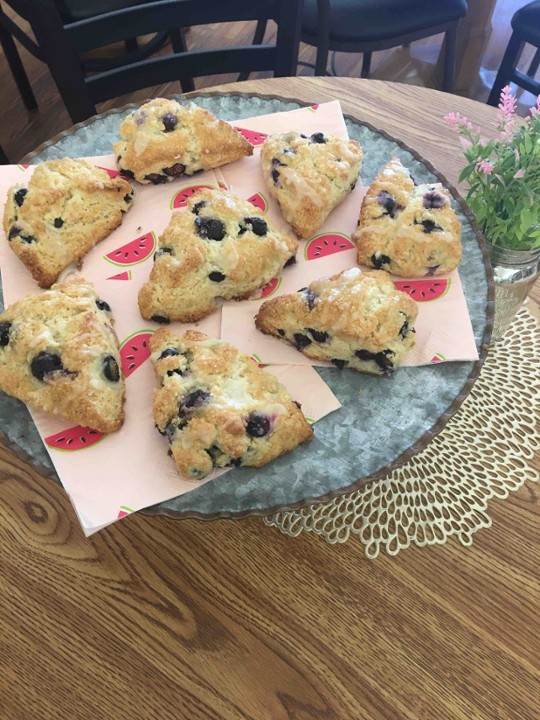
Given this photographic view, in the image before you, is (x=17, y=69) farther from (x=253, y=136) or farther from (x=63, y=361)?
(x=63, y=361)

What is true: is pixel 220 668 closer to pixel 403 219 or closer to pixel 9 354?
pixel 9 354

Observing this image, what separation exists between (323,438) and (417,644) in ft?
1.23

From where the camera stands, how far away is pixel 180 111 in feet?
→ 4.42

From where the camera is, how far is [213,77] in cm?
299

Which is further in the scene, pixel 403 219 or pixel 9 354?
pixel 403 219

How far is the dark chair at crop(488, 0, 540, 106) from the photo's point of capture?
2219mm

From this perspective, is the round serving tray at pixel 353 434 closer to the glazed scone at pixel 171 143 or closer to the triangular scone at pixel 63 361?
the triangular scone at pixel 63 361

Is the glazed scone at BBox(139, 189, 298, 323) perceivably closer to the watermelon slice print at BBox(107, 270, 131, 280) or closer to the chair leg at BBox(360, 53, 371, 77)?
the watermelon slice print at BBox(107, 270, 131, 280)

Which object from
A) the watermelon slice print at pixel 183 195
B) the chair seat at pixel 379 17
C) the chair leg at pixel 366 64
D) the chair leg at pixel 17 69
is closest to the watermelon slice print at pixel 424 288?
the watermelon slice print at pixel 183 195

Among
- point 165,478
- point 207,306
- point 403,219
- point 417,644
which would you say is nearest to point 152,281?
point 207,306

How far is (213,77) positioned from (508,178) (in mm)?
2393

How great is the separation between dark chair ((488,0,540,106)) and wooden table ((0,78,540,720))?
6.37 ft

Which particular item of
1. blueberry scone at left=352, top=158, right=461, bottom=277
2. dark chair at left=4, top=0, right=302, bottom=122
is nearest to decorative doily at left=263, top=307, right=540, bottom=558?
blueberry scone at left=352, top=158, right=461, bottom=277

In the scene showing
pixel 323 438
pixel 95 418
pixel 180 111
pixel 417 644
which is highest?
pixel 180 111
